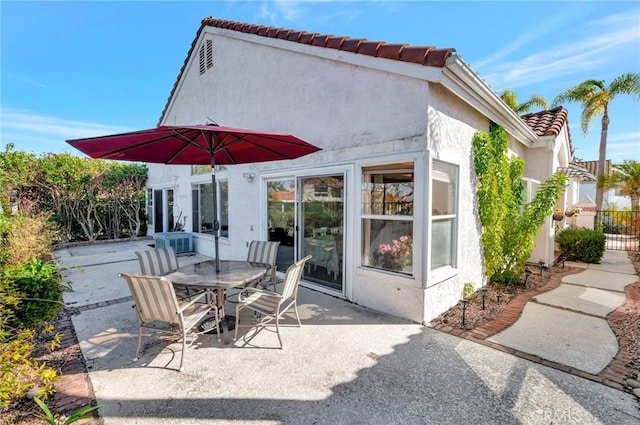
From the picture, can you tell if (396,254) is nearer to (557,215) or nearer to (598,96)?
(557,215)

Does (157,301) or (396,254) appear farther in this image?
(396,254)

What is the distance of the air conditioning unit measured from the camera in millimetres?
11789

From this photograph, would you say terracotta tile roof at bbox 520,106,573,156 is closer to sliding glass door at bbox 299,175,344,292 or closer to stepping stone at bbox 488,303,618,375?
stepping stone at bbox 488,303,618,375

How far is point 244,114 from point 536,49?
10230 millimetres

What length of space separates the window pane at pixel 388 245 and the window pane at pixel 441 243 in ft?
1.55

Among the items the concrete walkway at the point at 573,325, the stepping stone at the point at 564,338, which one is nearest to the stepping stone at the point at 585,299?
the concrete walkway at the point at 573,325

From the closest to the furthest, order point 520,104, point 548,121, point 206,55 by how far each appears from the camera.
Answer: point 548,121 → point 206,55 → point 520,104

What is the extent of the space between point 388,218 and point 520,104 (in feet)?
75.1

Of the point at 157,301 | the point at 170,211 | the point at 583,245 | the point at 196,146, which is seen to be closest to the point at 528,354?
the point at 157,301

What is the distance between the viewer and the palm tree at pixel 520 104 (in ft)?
67.4

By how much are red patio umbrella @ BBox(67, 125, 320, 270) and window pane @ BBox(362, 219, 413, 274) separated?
205 cm

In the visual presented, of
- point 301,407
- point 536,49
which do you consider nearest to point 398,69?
point 301,407

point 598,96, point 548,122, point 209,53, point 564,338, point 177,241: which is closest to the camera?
point 564,338

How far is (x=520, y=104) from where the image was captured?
72.3ft
